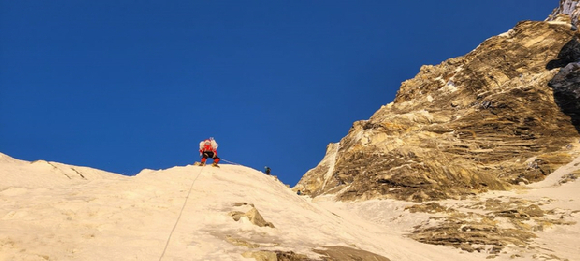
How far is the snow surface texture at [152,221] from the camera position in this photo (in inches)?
351

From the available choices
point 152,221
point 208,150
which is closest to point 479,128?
point 208,150

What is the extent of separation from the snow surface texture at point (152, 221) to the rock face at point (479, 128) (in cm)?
1853

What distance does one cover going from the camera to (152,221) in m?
11.6

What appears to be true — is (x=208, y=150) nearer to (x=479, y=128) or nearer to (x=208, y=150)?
(x=208, y=150)

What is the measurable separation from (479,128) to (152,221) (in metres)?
48.3

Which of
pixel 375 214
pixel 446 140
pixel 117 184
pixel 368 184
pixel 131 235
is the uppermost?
pixel 446 140

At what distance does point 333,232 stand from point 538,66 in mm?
60153

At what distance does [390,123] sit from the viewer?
58.2 m

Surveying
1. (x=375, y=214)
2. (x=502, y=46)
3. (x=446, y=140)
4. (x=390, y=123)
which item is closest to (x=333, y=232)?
(x=375, y=214)

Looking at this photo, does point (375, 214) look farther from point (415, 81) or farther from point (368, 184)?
point (415, 81)

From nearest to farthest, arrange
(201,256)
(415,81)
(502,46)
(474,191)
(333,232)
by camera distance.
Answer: (201,256) → (333,232) → (474,191) → (502,46) → (415,81)

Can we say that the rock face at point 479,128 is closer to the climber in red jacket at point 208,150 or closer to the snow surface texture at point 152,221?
the snow surface texture at point 152,221

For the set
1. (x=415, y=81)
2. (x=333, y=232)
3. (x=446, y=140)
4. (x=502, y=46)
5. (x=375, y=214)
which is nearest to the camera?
(x=333, y=232)

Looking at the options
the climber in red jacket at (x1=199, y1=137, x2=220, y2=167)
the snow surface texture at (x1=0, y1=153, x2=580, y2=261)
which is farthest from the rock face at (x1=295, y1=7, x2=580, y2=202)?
the climber in red jacket at (x1=199, y1=137, x2=220, y2=167)
